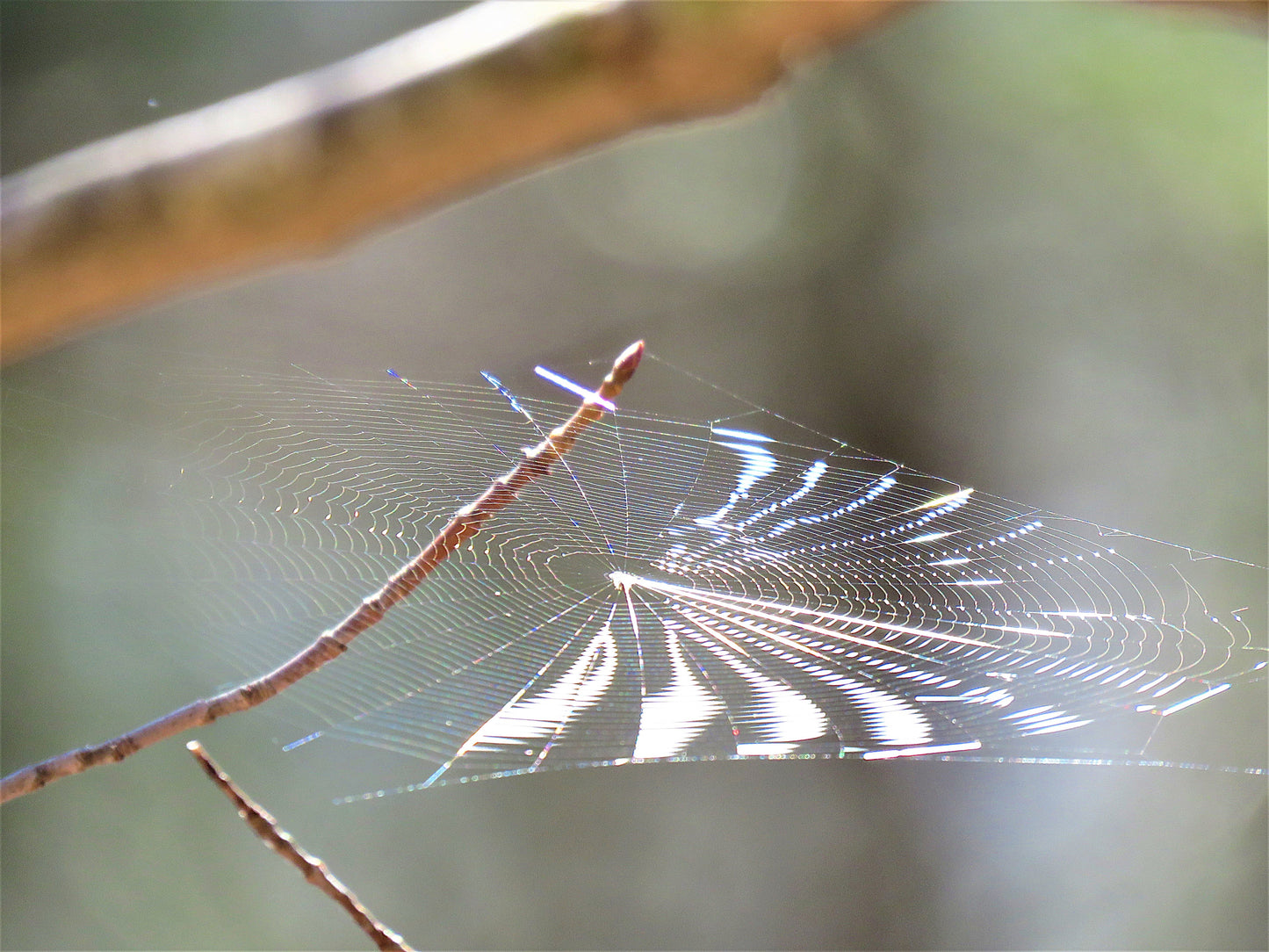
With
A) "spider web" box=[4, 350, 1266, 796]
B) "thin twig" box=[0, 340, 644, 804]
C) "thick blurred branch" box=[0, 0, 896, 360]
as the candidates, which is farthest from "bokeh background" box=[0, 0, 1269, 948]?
"thin twig" box=[0, 340, 644, 804]

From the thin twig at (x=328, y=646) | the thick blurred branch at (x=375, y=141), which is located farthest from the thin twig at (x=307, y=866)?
the thick blurred branch at (x=375, y=141)

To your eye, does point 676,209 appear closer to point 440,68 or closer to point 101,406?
point 101,406

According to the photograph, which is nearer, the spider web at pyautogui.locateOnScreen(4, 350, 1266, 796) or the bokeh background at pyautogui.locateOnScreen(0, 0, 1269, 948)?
the spider web at pyautogui.locateOnScreen(4, 350, 1266, 796)

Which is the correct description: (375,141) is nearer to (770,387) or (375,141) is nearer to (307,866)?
(307,866)

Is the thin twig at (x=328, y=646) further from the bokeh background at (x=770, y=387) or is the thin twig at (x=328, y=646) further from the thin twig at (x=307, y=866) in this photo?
the bokeh background at (x=770, y=387)

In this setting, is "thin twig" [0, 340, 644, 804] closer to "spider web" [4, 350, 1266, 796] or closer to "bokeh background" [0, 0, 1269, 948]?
"spider web" [4, 350, 1266, 796]

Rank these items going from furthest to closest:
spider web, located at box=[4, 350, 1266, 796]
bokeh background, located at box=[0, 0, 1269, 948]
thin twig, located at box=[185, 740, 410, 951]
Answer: bokeh background, located at box=[0, 0, 1269, 948]
spider web, located at box=[4, 350, 1266, 796]
thin twig, located at box=[185, 740, 410, 951]
